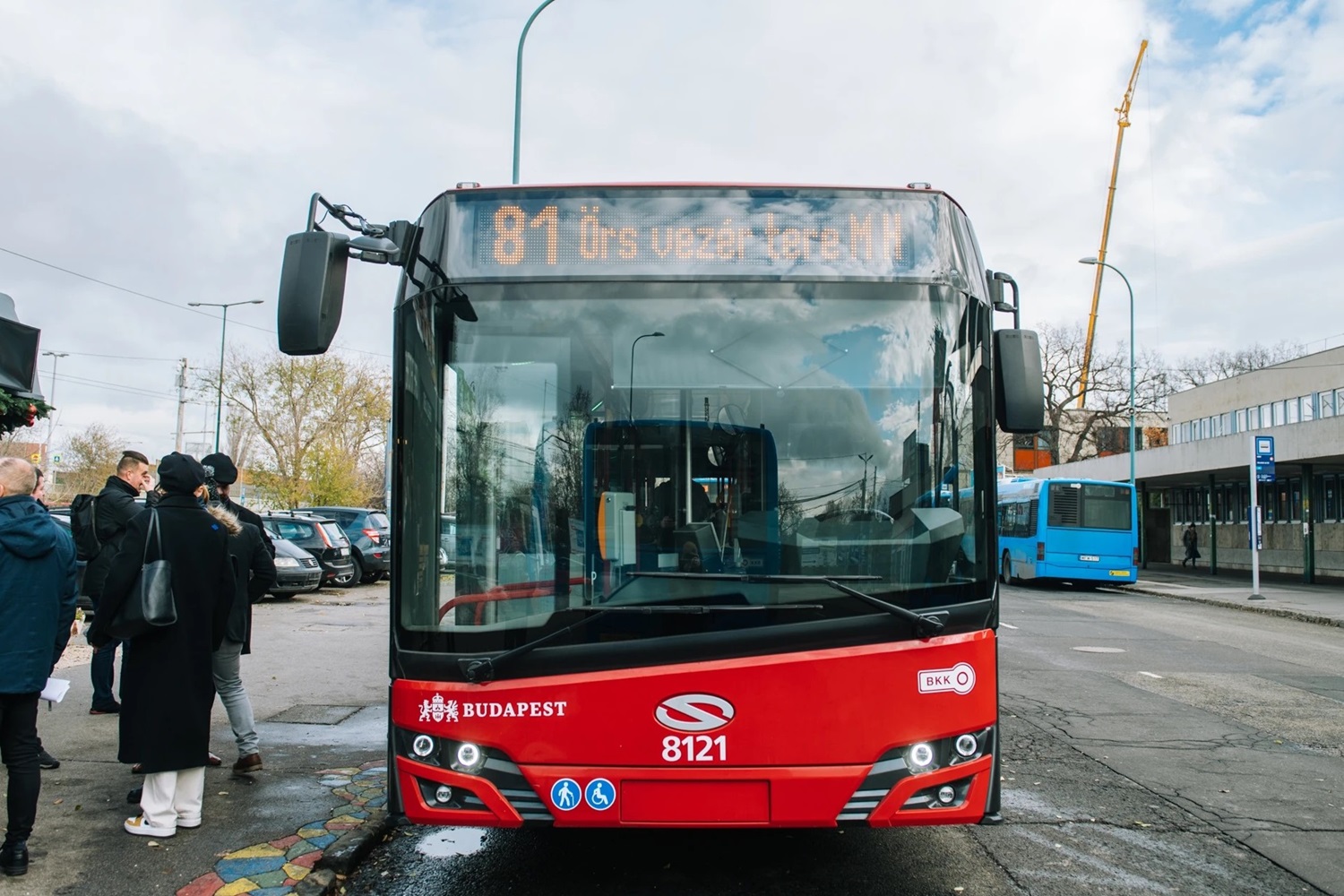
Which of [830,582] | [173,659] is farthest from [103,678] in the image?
[830,582]

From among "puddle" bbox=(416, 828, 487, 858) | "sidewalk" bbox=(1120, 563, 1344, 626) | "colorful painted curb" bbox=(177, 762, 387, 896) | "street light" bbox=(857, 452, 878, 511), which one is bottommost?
"puddle" bbox=(416, 828, 487, 858)

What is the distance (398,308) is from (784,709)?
6.96 ft

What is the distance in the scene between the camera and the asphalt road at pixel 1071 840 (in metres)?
4.71

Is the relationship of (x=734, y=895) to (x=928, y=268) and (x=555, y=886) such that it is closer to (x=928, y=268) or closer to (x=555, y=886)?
(x=555, y=886)

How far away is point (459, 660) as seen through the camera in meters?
4.01

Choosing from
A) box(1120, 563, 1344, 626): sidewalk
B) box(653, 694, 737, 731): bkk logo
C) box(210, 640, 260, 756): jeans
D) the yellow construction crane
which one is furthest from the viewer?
the yellow construction crane

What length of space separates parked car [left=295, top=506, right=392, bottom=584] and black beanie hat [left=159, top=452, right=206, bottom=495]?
63.8ft

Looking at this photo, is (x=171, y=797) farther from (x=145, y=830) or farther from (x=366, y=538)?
(x=366, y=538)

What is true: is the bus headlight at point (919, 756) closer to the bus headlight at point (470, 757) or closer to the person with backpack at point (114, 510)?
the bus headlight at point (470, 757)

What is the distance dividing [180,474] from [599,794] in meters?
2.55

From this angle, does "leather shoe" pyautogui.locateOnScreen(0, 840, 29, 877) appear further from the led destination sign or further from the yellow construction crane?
the yellow construction crane

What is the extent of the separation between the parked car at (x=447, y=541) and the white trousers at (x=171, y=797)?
1.88 metres

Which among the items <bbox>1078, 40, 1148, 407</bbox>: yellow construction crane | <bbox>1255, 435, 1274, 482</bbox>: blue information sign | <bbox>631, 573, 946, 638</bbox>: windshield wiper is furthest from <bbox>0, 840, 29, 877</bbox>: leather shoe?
<bbox>1078, 40, 1148, 407</bbox>: yellow construction crane

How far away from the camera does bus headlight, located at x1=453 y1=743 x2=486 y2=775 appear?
400 cm
